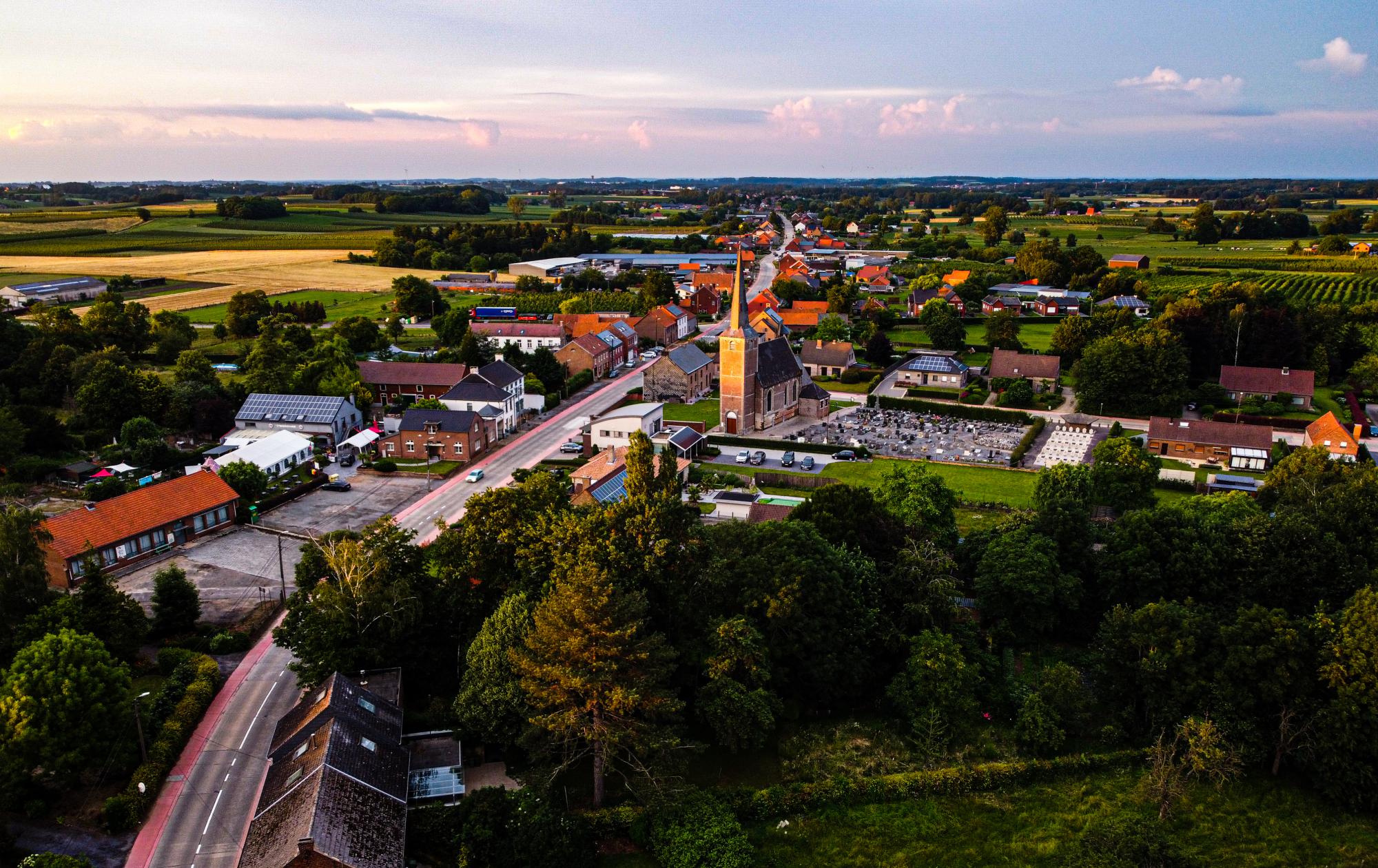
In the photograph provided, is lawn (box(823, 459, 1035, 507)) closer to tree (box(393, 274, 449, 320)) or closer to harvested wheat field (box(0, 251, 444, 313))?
tree (box(393, 274, 449, 320))

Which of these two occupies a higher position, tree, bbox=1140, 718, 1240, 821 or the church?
the church

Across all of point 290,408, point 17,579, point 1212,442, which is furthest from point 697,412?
point 17,579

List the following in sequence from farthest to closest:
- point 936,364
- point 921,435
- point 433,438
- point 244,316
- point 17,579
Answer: point 244,316
point 936,364
point 921,435
point 433,438
point 17,579

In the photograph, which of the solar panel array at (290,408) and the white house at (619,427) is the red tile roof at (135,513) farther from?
the white house at (619,427)

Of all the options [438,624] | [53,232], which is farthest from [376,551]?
[53,232]

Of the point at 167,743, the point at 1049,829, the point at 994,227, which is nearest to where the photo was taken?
the point at 1049,829

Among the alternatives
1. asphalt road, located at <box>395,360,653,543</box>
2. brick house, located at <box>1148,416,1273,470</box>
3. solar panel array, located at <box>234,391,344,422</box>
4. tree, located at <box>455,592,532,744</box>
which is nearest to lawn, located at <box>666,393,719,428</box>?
asphalt road, located at <box>395,360,653,543</box>

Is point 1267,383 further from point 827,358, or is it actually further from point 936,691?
point 936,691

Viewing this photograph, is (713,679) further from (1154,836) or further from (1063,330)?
(1063,330)
